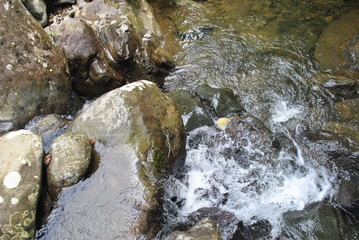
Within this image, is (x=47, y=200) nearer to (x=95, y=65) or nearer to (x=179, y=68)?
(x=95, y=65)

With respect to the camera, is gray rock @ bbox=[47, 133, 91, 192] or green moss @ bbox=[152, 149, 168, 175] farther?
green moss @ bbox=[152, 149, 168, 175]

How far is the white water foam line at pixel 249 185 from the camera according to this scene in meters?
4.64

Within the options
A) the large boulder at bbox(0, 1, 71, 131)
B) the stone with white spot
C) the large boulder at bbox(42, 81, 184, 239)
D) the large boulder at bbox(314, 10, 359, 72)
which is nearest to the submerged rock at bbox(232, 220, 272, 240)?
the large boulder at bbox(42, 81, 184, 239)

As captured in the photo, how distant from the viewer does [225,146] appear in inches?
222

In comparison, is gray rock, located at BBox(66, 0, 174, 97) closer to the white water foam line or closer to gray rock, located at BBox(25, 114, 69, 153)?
gray rock, located at BBox(25, 114, 69, 153)

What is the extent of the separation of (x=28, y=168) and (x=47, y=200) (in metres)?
0.54

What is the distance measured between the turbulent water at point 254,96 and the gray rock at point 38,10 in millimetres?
3671

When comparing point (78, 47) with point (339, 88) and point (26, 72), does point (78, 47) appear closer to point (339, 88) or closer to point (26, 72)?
point (26, 72)

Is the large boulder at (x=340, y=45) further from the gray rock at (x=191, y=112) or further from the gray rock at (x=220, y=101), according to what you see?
the gray rock at (x=191, y=112)

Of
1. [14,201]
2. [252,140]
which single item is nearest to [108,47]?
[252,140]

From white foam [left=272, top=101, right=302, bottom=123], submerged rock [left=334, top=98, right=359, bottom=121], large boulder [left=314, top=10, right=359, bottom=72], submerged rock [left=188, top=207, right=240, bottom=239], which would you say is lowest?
submerged rock [left=334, top=98, right=359, bottom=121]

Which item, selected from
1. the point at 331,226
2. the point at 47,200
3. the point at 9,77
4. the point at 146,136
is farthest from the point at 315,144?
the point at 9,77

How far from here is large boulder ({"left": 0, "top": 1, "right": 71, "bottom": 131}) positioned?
476 centimetres

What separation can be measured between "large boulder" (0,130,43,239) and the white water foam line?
2.06 m
